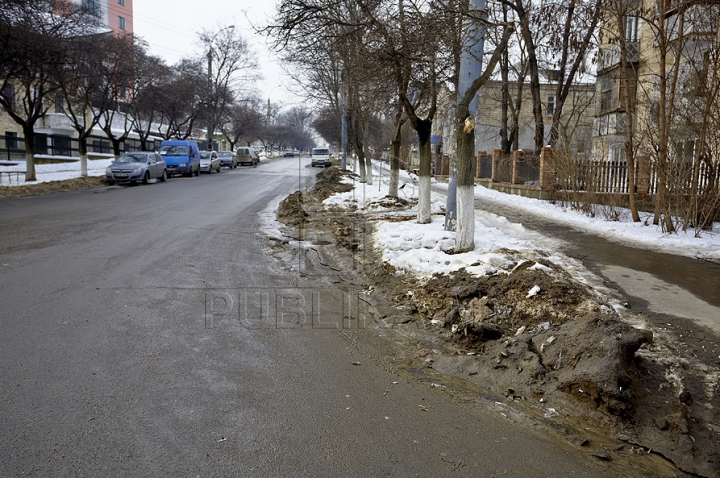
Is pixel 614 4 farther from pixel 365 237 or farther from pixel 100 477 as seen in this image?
pixel 100 477

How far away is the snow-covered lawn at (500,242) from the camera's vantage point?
7812 millimetres

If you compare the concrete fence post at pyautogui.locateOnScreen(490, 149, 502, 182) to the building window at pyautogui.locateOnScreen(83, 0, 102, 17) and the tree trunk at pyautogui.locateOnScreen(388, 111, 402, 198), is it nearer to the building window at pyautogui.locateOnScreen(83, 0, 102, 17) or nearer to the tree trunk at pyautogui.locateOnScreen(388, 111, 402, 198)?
the tree trunk at pyautogui.locateOnScreen(388, 111, 402, 198)

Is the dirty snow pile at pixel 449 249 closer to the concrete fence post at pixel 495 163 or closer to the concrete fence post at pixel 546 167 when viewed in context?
the concrete fence post at pixel 546 167

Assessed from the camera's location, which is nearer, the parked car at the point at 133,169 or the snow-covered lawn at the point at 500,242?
the snow-covered lawn at the point at 500,242

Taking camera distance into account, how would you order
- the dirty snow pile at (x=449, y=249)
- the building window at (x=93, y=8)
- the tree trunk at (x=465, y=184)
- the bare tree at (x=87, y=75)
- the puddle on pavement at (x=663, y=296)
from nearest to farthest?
the puddle on pavement at (x=663, y=296), the dirty snow pile at (x=449, y=249), the tree trunk at (x=465, y=184), the bare tree at (x=87, y=75), the building window at (x=93, y=8)

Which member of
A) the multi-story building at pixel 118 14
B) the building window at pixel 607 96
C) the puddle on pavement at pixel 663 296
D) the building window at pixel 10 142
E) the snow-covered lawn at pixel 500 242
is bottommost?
the puddle on pavement at pixel 663 296

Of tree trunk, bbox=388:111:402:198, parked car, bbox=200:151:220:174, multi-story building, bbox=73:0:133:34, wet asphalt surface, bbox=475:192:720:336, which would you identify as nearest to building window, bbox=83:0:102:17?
multi-story building, bbox=73:0:133:34

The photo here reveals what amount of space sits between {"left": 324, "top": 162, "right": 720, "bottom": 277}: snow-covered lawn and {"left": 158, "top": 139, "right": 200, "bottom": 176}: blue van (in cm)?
2267

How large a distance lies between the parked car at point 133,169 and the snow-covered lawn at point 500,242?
15.2m

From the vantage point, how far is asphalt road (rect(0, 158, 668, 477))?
3.24 metres

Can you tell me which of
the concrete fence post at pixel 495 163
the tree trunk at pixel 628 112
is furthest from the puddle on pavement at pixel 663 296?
the concrete fence post at pixel 495 163

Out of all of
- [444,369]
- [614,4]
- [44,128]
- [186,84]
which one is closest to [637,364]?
[444,369]

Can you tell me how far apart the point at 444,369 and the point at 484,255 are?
10.6 feet

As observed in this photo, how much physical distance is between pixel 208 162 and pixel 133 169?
49.1 ft
